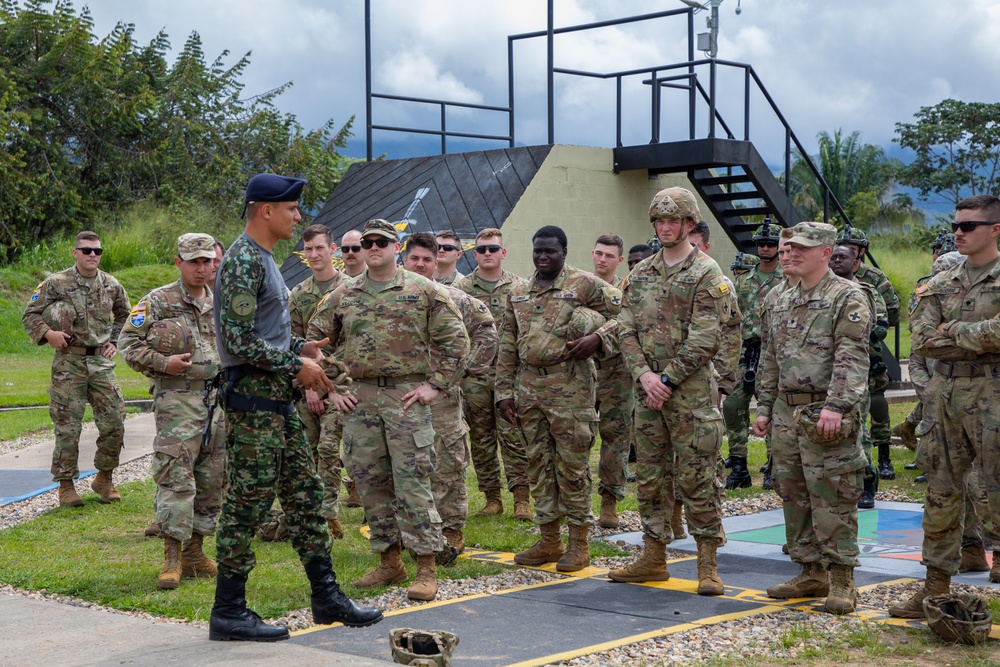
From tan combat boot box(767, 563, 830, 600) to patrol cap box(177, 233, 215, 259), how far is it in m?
3.97

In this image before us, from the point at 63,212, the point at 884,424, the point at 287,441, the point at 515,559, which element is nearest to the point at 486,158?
the point at 884,424

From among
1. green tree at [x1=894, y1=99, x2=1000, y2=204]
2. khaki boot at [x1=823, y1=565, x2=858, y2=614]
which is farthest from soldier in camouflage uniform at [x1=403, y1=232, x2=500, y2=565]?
green tree at [x1=894, y1=99, x2=1000, y2=204]

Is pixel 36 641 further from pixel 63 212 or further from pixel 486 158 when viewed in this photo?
pixel 63 212

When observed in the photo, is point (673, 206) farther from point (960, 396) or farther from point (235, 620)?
point (235, 620)

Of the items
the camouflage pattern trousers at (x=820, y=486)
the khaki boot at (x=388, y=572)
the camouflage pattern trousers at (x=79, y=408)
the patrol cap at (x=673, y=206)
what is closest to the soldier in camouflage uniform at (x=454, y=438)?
the khaki boot at (x=388, y=572)

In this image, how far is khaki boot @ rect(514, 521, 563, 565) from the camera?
7.88 metres

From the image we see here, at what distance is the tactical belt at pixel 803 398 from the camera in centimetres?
669

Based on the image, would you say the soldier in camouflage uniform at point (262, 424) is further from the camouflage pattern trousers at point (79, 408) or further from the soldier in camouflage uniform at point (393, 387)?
the camouflage pattern trousers at point (79, 408)

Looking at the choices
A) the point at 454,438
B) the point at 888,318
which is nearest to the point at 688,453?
the point at 454,438

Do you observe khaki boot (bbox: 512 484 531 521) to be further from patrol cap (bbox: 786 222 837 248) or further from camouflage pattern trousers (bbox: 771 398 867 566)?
patrol cap (bbox: 786 222 837 248)

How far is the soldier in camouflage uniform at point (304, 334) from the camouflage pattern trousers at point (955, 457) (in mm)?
4061

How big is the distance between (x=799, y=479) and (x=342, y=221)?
13.4 metres

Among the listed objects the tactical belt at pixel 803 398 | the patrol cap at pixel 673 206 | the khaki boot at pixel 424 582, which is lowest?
the khaki boot at pixel 424 582

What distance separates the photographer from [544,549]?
25.8 ft
